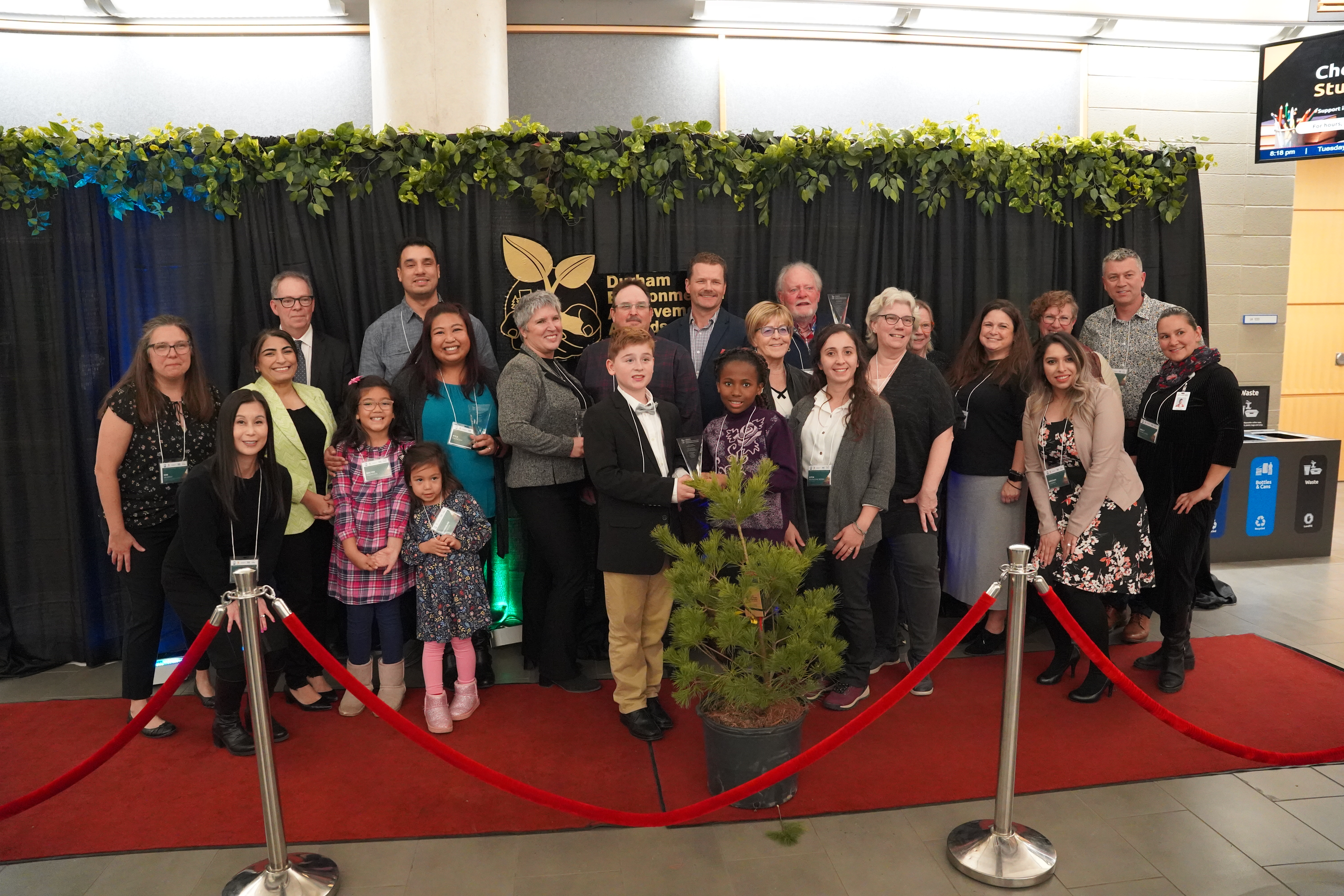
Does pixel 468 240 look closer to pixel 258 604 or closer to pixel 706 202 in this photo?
pixel 706 202

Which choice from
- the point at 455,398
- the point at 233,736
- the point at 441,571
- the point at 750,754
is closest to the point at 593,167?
the point at 455,398

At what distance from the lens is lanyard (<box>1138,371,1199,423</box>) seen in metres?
3.52

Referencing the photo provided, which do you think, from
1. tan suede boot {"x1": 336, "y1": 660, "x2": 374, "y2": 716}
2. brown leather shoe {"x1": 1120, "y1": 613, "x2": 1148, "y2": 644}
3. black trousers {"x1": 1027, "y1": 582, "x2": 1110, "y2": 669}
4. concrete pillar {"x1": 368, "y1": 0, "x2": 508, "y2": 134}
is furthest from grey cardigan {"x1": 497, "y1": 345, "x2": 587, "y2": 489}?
brown leather shoe {"x1": 1120, "y1": 613, "x2": 1148, "y2": 644}

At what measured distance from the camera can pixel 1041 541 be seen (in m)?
3.36

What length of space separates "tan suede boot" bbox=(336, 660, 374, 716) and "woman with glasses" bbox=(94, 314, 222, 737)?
599 mm

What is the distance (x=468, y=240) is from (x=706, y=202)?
116 cm

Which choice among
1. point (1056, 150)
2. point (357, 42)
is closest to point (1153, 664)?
point (1056, 150)

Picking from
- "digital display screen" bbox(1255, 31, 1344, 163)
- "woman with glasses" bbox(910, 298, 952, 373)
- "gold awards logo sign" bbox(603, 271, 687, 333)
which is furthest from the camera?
"digital display screen" bbox(1255, 31, 1344, 163)

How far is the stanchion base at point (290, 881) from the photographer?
86.7 inches

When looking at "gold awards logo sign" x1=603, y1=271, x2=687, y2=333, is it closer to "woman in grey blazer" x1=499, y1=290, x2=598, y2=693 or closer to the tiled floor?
"woman in grey blazer" x1=499, y1=290, x2=598, y2=693

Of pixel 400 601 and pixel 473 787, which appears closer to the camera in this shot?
pixel 473 787

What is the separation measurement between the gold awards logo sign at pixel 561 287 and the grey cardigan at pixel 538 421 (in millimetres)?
621

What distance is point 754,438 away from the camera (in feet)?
9.66

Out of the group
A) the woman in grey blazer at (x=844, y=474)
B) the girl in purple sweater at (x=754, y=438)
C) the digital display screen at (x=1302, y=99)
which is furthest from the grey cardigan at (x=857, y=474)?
the digital display screen at (x=1302, y=99)
